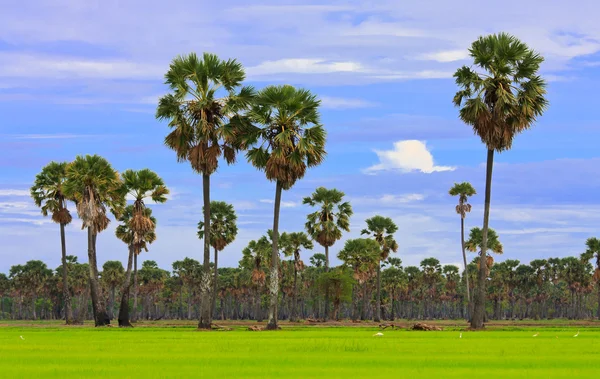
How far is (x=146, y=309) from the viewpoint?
171875 mm

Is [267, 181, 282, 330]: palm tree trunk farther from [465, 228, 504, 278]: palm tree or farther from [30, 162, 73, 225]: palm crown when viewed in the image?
[465, 228, 504, 278]: palm tree

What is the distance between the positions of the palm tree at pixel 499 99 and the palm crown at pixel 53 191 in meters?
44.9

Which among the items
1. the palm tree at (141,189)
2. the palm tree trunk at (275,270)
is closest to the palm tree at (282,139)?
the palm tree trunk at (275,270)

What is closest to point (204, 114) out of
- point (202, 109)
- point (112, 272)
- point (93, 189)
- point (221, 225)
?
point (202, 109)

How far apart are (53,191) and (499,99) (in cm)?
4826

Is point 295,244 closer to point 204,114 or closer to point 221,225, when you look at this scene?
point 221,225

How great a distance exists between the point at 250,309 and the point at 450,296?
1953 inches

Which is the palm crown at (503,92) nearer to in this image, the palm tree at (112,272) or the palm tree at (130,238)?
the palm tree at (130,238)

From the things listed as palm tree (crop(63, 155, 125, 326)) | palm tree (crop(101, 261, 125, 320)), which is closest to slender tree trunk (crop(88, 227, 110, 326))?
palm tree (crop(63, 155, 125, 326))

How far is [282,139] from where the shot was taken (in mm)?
51625

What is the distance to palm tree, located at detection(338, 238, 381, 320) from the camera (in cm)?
10700

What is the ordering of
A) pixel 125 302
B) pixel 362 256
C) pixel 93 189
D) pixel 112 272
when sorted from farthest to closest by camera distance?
pixel 112 272, pixel 362 256, pixel 125 302, pixel 93 189
